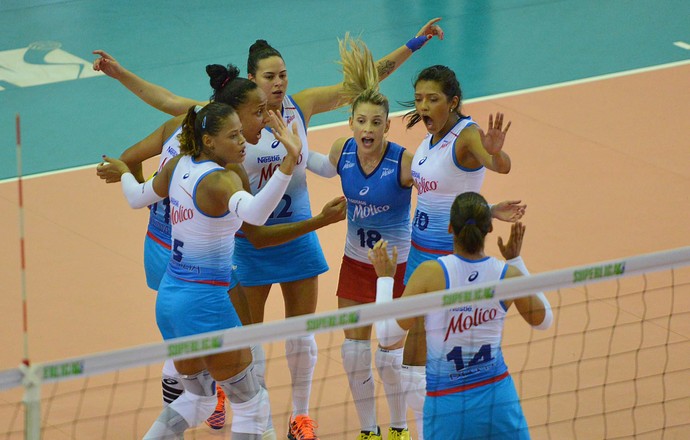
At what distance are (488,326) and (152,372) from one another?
128 inches

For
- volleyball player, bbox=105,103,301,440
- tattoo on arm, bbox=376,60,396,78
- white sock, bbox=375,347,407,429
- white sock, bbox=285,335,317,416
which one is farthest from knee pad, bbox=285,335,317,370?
tattoo on arm, bbox=376,60,396,78

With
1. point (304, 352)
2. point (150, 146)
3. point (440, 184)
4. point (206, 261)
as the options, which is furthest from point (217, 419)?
point (440, 184)

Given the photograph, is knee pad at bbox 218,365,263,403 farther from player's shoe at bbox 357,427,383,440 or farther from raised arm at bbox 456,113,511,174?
raised arm at bbox 456,113,511,174

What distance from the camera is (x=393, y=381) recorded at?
7281 millimetres

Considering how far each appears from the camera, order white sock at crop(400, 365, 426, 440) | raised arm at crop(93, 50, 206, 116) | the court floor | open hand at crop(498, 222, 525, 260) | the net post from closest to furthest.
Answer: the net post → open hand at crop(498, 222, 525, 260) → white sock at crop(400, 365, 426, 440) → raised arm at crop(93, 50, 206, 116) → the court floor

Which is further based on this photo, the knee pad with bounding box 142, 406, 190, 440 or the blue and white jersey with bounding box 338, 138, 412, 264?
the blue and white jersey with bounding box 338, 138, 412, 264

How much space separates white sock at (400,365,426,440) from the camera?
702 cm

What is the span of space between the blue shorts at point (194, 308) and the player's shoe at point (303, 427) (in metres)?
1.24

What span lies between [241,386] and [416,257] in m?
1.45

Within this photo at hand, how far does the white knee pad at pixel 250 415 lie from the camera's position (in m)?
6.62

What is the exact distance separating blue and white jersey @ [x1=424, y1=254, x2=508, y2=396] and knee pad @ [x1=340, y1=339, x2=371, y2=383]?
4.60 feet

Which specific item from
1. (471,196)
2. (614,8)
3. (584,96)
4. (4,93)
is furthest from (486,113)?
(471,196)

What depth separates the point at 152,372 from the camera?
838cm

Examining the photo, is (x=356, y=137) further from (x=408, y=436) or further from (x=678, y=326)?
(x=678, y=326)
